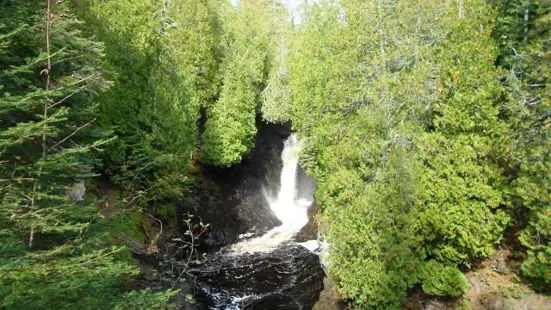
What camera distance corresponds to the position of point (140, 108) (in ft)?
62.6

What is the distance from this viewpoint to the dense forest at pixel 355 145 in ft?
21.2

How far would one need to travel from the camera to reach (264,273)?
18.8 m

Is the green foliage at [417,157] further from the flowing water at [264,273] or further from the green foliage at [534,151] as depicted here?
the flowing water at [264,273]

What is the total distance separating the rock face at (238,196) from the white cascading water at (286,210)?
0.61 meters

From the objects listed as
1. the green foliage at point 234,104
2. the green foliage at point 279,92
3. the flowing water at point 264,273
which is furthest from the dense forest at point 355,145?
the green foliage at point 279,92

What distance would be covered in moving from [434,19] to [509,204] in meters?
6.76

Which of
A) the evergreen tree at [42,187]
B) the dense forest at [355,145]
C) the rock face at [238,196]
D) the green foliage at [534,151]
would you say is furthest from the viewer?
the rock face at [238,196]

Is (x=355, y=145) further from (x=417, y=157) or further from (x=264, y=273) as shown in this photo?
(x=264, y=273)

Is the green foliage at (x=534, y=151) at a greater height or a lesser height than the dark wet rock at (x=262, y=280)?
greater

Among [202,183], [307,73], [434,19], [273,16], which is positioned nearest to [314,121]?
[307,73]

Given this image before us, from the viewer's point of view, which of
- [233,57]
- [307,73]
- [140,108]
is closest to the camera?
[140,108]

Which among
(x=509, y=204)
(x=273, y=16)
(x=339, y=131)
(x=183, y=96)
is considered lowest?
(x=509, y=204)

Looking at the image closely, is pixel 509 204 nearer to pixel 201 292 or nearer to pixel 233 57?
pixel 201 292

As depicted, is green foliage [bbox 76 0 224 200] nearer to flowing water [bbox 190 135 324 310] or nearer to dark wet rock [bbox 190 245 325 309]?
dark wet rock [bbox 190 245 325 309]
